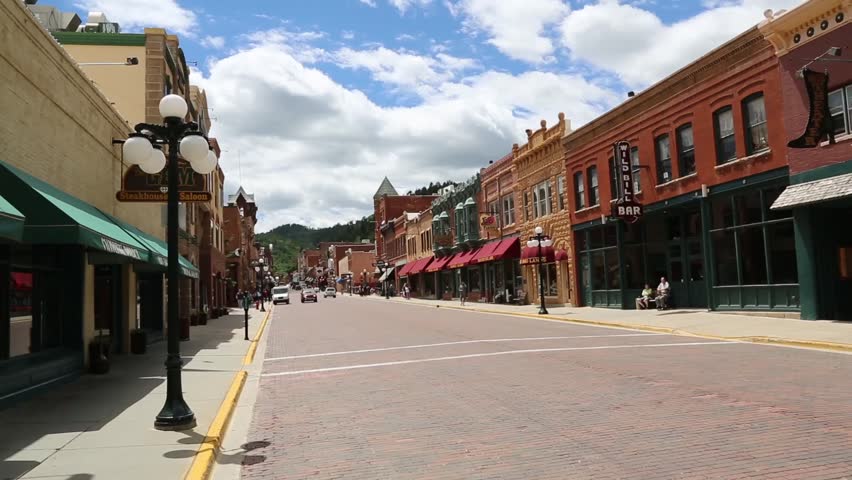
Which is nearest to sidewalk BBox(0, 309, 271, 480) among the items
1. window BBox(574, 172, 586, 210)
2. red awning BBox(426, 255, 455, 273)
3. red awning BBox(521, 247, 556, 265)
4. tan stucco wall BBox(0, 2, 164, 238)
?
tan stucco wall BBox(0, 2, 164, 238)

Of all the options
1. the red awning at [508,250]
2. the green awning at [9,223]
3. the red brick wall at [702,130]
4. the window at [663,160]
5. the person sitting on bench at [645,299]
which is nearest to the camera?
the green awning at [9,223]

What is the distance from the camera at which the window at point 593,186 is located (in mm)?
31500

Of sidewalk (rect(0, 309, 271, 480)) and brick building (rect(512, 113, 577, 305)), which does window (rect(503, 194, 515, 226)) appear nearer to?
brick building (rect(512, 113, 577, 305))

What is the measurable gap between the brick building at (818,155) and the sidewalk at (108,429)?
1593 cm

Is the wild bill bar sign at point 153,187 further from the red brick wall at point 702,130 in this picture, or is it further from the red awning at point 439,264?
the red awning at point 439,264

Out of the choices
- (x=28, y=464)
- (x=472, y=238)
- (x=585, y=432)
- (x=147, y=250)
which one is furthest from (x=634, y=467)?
(x=472, y=238)

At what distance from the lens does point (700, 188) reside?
24.1 m

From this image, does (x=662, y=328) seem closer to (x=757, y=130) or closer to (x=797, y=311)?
(x=797, y=311)

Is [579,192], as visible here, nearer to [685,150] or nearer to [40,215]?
[685,150]

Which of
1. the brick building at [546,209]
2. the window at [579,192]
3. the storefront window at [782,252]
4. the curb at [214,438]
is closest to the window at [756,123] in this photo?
the storefront window at [782,252]

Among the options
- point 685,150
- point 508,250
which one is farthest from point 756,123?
point 508,250

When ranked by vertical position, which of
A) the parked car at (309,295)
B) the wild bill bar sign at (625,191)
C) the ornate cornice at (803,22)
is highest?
the ornate cornice at (803,22)

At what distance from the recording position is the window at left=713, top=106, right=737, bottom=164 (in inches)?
894

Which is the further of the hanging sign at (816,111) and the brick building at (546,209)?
the brick building at (546,209)
